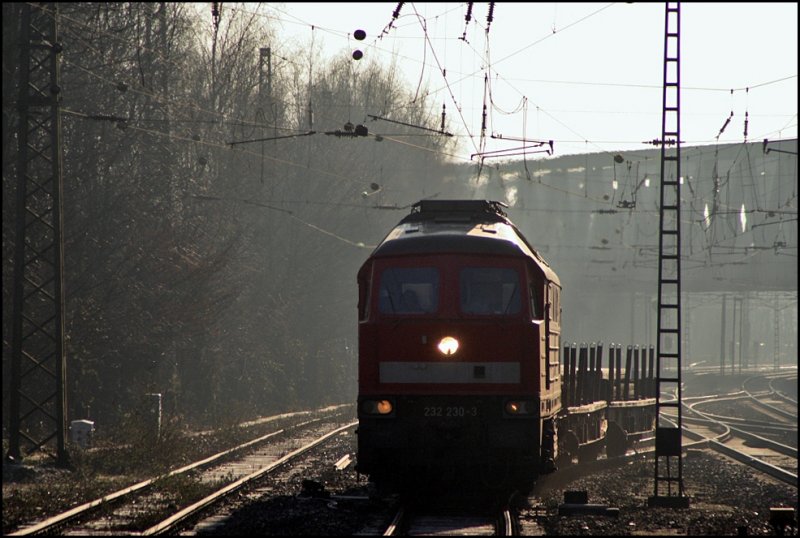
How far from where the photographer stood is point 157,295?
94.2ft

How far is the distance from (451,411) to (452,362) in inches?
24.8

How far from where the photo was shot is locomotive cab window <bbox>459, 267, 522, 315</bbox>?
46.2 feet

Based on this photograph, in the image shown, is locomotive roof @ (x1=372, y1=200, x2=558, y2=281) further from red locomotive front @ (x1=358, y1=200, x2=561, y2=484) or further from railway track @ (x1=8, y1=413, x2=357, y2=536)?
railway track @ (x1=8, y1=413, x2=357, y2=536)

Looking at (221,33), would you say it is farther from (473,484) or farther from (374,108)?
(473,484)

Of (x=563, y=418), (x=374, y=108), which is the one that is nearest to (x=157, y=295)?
(x=563, y=418)

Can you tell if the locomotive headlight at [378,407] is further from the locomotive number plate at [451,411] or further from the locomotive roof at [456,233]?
the locomotive roof at [456,233]

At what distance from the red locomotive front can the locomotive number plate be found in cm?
1

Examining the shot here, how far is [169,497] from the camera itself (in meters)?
15.7

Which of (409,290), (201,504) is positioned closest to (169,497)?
(201,504)

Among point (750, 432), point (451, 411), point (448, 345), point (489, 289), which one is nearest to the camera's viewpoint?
point (451, 411)

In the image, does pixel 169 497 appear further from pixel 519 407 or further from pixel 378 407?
pixel 519 407

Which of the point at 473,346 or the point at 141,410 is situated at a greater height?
the point at 473,346

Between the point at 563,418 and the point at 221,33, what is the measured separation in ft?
95.6

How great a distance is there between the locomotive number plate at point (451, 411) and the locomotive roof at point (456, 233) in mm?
2042
